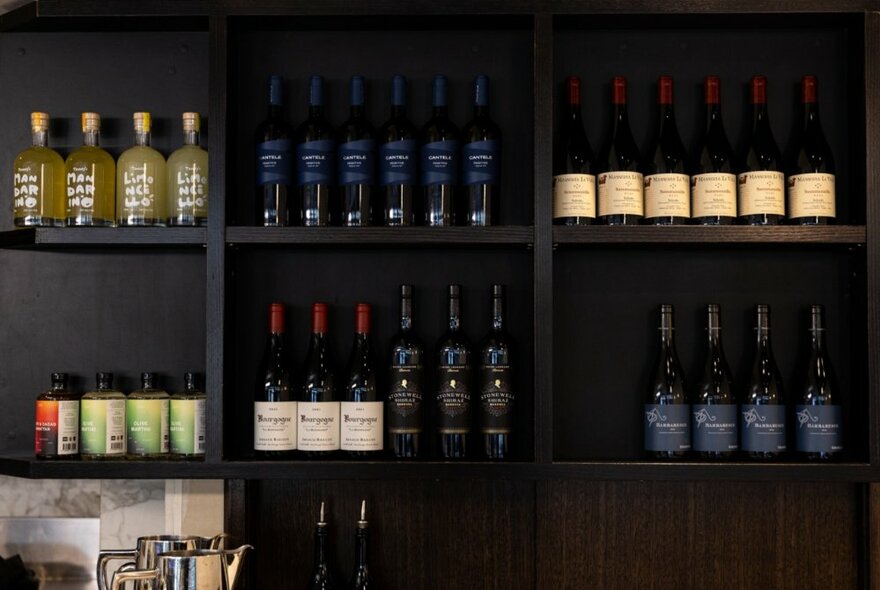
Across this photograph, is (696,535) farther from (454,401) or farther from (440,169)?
(440,169)

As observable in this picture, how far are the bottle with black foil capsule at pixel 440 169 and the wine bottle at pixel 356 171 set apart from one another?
11 centimetres

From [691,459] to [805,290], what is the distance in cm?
45

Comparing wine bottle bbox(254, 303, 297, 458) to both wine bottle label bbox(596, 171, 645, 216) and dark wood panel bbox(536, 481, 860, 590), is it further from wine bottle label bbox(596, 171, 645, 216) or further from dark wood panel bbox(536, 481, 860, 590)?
wine bottle label bbox(596, 171, 645, 216)

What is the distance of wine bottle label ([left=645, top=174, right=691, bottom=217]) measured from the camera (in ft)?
6.66

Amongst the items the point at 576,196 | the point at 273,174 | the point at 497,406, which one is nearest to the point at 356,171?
the point at 273,174

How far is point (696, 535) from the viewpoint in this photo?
216 cm

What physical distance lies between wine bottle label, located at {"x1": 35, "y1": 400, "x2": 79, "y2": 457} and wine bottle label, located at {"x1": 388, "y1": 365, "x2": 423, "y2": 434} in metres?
0.62

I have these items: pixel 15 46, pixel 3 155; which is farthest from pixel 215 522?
pixel 15 46

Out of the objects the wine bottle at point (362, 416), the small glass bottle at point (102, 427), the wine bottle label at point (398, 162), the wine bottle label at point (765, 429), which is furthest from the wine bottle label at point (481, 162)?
the small glass bottle at point (102, 427)

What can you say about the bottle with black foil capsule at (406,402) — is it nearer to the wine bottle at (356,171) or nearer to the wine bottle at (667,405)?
the wine bottle at (356,171)

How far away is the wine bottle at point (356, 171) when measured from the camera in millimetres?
2076

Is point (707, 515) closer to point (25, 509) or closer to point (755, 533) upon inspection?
point (755, 533)

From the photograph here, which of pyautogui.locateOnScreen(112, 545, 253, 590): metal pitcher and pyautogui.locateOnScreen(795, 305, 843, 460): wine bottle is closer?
pyautogui.locateOnScreen(112, 545, 253, 590): metal pitcher

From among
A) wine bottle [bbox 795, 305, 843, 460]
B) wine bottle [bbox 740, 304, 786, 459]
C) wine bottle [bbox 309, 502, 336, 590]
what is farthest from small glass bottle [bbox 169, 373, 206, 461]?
wine bottle [bbox 795, 305, 843, 460]
